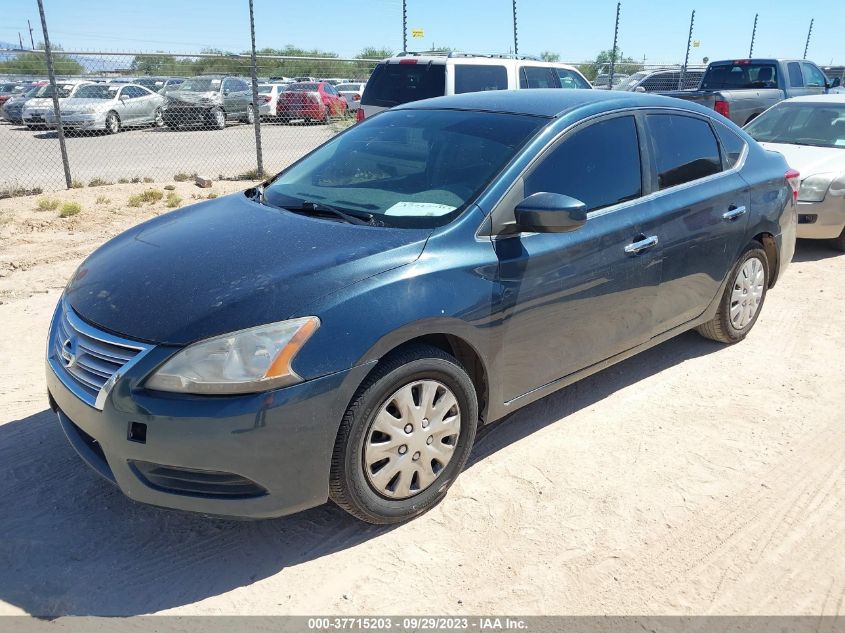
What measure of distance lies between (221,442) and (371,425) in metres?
0.60

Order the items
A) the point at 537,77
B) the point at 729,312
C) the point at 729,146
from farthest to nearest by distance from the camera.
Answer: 1. the point at 537,77
2. the point at 729,312
3. the point at 729,146

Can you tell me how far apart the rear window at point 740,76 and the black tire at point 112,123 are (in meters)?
14.7

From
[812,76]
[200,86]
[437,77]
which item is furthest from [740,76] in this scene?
[200,86]

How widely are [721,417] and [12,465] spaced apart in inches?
150

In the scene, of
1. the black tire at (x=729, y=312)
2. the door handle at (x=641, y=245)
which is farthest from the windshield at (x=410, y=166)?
the black tire at (x=729, y=312)

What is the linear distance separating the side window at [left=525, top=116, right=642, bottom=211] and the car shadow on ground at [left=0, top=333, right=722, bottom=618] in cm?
143

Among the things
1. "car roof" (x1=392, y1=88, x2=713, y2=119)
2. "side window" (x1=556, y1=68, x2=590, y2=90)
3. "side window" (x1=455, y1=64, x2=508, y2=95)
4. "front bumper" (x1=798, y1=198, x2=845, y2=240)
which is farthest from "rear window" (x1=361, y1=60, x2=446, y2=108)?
"car roof" (x1=392, y1=88, x2=713, y2=119)

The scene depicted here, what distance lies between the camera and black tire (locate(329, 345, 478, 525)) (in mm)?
2848

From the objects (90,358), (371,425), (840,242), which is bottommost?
(840,242)

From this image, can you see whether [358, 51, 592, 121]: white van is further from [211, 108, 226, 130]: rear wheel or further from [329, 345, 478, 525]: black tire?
[211, 108, 226, 130]: rear wheel

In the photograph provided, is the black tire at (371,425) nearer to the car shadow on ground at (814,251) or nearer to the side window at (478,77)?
the car shadow on ground at (814,251)

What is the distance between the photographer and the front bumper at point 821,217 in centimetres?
739

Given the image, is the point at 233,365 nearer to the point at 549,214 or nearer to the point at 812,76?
the point at 549,214

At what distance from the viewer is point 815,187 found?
292 inches
